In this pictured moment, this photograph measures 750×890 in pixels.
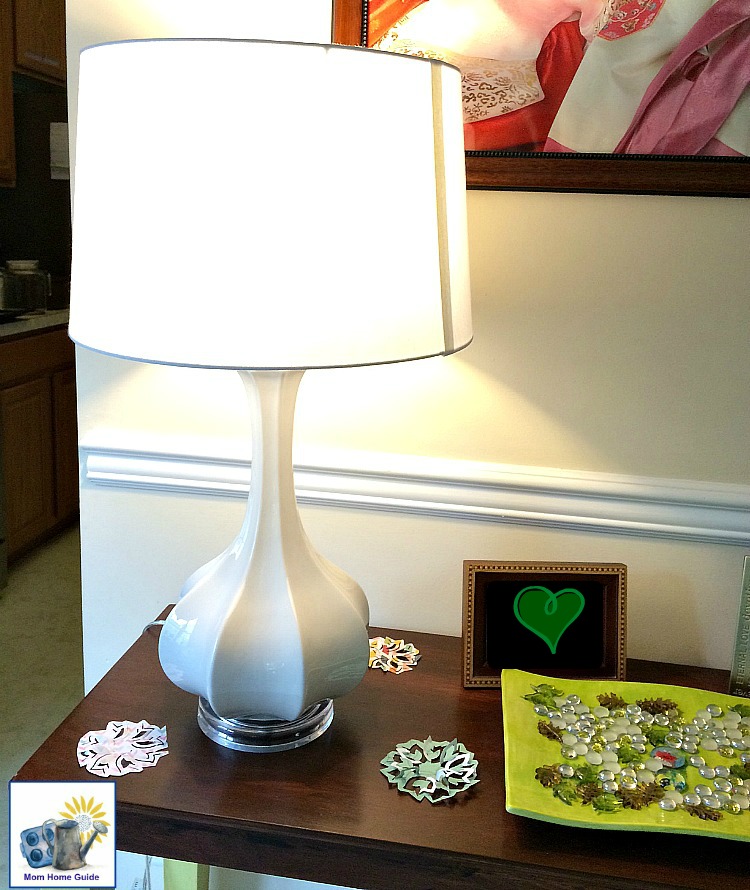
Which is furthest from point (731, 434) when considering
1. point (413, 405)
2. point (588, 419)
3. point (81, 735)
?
point (81, 735)

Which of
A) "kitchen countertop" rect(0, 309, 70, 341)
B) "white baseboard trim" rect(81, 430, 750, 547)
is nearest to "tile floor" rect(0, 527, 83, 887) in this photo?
"kitchen countertop" rect(0, 309, 70, 341)

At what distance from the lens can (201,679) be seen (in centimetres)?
93

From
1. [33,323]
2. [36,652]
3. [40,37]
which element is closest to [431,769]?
[36,652]

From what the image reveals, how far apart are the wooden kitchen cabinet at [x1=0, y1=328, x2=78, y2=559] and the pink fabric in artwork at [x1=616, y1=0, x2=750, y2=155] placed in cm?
246

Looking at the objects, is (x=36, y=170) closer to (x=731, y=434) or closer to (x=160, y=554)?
(x=160, y=554)

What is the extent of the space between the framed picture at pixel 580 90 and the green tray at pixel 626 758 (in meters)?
0.58

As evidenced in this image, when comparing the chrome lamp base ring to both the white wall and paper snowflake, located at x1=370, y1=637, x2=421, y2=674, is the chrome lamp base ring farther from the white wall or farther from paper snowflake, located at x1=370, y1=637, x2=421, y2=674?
the white wall

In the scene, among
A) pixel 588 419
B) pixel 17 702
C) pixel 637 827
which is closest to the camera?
pixel 637 827

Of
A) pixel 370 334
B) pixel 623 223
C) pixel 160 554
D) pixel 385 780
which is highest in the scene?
pixel 623 223

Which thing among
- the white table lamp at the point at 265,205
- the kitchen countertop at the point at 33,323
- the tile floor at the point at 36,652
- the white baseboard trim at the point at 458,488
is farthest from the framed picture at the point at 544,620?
the kitchen countertop at the point at 33,323

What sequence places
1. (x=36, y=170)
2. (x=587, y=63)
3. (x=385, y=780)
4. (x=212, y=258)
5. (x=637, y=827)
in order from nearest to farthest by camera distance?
(x=212, y=258) < (x=637, y=827) < (x=385, y=780) < (x=587, y=63) < (x=36, y=170)

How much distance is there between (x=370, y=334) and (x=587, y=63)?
0.51 m

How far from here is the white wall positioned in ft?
3.59

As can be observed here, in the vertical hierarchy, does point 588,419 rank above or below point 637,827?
above
